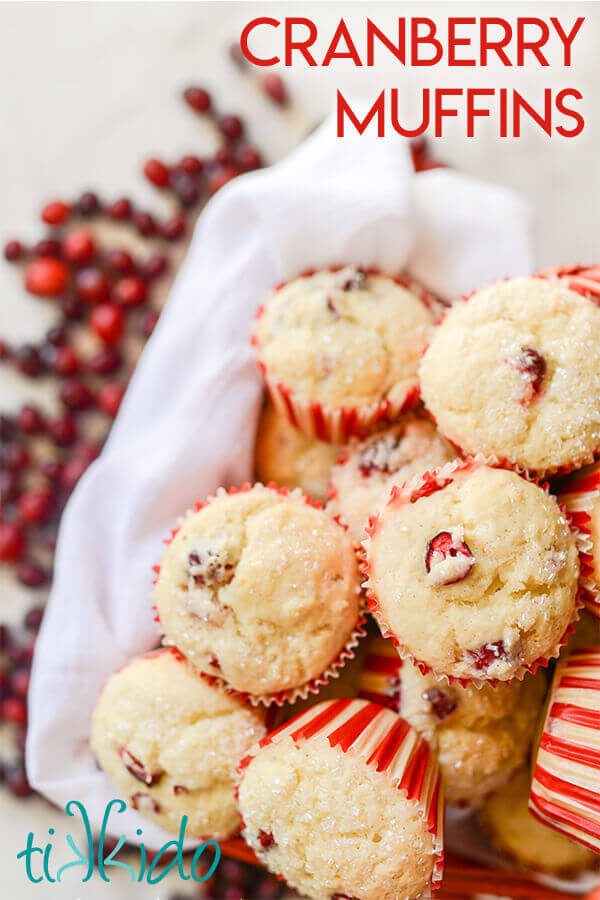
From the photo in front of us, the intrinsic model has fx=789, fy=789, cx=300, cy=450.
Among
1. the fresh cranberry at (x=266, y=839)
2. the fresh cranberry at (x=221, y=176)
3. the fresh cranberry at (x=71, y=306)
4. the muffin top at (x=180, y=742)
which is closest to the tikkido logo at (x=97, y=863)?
the muffin top at (x=180, y=742)

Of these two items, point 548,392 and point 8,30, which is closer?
point 548,392

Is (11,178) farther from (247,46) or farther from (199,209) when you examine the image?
(247,46)

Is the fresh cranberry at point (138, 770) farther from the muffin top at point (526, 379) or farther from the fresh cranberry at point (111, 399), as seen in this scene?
the fresh cranberry at point (111, 399)

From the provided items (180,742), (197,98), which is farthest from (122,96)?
(180,742)

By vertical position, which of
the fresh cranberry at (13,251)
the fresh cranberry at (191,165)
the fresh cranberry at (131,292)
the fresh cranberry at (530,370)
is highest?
the fresh cranberry at (191,165)

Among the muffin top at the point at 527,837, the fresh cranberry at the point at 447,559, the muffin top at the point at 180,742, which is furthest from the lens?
the muffin top at the point at 527,837

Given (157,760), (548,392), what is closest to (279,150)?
(548,392)
